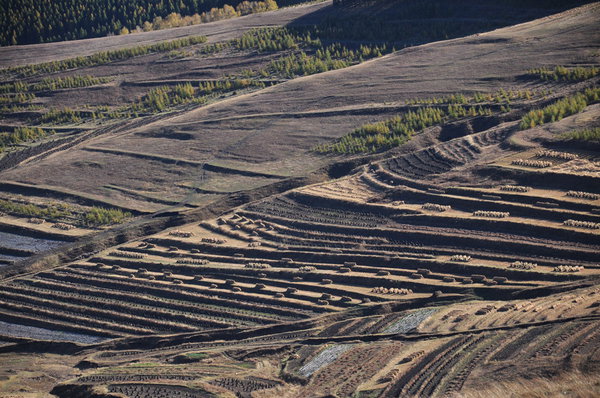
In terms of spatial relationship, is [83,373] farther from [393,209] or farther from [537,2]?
[537,2]

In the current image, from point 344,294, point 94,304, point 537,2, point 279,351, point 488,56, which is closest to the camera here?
point 279,351

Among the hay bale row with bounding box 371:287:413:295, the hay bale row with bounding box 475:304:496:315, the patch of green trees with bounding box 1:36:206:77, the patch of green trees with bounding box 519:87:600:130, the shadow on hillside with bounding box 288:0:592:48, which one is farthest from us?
the patch of green trees with bounding box 1:36:206:77

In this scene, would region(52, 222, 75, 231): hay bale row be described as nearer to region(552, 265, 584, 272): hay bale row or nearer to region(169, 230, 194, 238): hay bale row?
region(169, 230, 194, 238): hay bale row

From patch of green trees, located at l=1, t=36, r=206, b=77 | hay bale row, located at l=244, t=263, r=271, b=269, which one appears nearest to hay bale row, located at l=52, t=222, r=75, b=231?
hay bale row, located at l=244, t=263, r=271, b=269

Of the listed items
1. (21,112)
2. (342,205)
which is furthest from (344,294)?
(21,112)

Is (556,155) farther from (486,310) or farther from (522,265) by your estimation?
(486,310)

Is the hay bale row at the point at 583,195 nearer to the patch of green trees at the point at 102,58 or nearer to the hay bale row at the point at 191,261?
the hay bale row at the point at 191,261
